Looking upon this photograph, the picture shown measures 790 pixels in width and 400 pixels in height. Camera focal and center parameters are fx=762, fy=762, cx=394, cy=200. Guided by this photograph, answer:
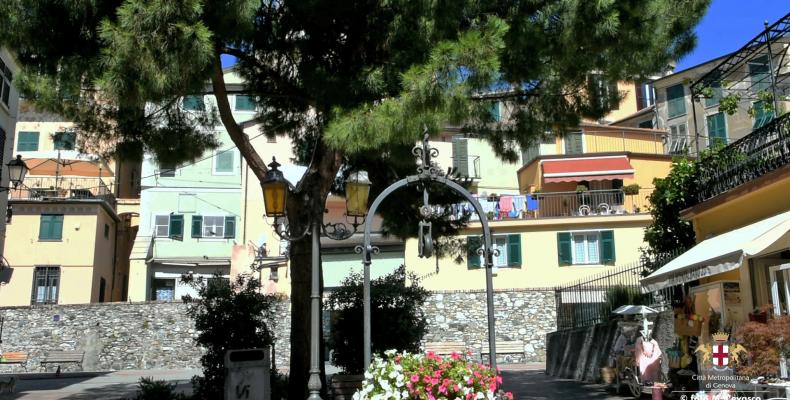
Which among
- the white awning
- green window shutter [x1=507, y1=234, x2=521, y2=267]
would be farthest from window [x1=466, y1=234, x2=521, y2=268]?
the white awning

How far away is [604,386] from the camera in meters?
16.6

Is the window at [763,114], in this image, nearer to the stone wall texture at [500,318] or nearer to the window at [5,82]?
the stone wall texture at [500,318]

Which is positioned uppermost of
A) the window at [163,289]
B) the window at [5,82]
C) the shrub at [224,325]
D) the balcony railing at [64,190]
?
the balcony railing at [64,190]

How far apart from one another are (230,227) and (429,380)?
3267 centimetres

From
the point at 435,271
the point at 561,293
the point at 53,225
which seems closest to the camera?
the point at 561,293

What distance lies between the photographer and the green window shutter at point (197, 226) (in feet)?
127

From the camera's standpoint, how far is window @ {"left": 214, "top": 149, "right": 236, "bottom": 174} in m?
39.6

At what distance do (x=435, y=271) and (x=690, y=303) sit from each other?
61.8 feet

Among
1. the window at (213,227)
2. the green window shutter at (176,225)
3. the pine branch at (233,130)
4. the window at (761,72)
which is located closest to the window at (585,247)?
the window at (761,72)

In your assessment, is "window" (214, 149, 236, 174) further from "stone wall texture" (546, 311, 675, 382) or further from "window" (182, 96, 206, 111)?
"window" (182, 96, 206, 111)

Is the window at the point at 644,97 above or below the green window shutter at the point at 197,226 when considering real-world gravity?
above

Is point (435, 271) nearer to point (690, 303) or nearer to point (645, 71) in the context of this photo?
point (690, 303)

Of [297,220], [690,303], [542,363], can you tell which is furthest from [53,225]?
[690,303]

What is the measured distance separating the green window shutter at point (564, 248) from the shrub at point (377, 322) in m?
17.0
